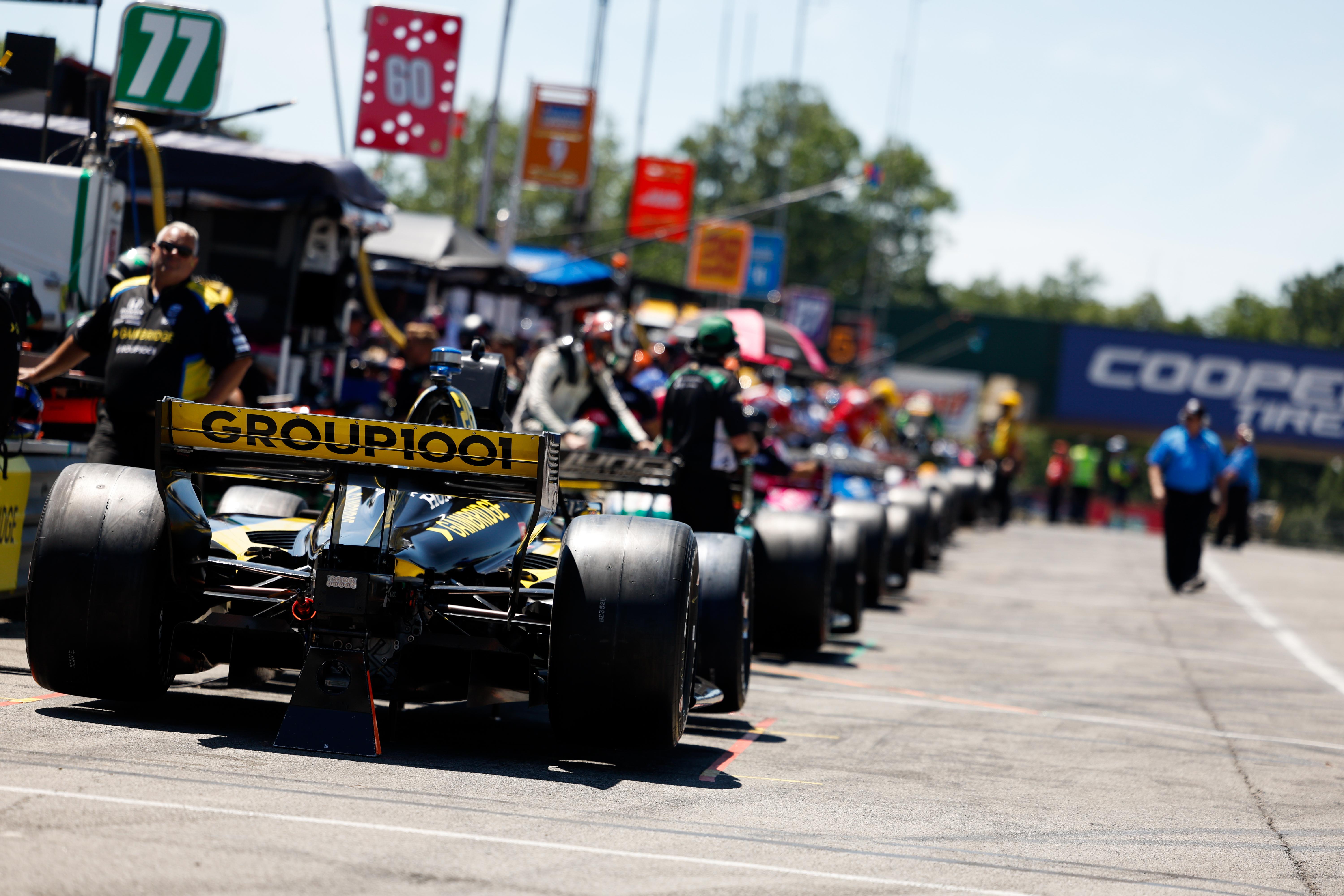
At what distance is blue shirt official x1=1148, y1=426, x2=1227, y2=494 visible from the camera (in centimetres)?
1736

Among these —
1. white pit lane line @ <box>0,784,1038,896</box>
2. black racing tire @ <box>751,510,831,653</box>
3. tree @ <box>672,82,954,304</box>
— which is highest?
tree @ <box>672,82,954,304</box>

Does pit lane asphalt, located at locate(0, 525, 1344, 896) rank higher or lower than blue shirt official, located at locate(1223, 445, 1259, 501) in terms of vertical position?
lower

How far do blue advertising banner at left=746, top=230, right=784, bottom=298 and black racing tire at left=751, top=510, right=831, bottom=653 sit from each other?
2169 cm

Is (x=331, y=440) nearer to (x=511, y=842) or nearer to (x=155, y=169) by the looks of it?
(x=511, y=842)

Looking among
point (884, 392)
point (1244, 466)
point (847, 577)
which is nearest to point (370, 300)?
point (847, 577)

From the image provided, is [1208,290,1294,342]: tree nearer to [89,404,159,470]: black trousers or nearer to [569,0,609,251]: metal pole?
[569,0,609,251]: metal pole

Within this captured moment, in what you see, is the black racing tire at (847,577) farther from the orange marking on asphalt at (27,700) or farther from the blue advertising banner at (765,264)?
the blue advertising banner at (765,264)

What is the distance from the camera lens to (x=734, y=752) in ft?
21.7

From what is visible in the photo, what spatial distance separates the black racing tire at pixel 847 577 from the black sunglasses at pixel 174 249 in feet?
16.8

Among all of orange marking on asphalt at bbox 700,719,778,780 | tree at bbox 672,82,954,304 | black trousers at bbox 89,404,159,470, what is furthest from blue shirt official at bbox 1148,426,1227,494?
tree at bbox 672,82,954,304

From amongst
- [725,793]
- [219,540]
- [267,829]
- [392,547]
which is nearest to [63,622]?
[219,540]

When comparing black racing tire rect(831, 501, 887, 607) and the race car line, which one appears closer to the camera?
the race car line

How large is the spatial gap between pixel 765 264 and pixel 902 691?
920 inches

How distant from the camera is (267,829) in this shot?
14.2ft
